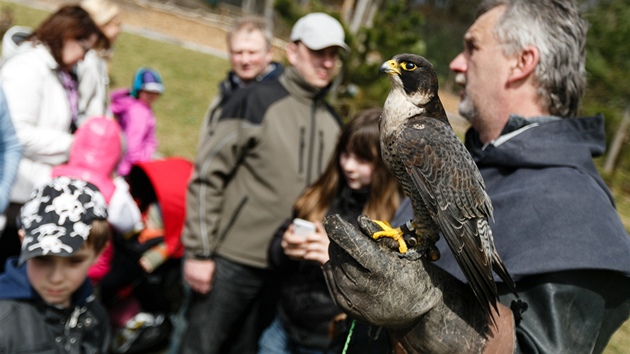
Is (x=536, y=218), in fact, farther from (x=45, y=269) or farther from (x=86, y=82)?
(x=86, y=82)

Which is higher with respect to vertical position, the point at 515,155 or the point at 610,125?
the point at 515,155

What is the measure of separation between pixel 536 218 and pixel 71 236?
6.42 ft

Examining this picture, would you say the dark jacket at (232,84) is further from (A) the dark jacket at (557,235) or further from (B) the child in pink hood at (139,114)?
(A) the dark jacket at (557,235)

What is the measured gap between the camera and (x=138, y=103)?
5.61m

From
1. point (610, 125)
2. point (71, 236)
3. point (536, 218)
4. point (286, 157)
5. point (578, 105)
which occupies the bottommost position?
point (610, 125)

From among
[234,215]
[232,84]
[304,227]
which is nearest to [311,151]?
[234,215]

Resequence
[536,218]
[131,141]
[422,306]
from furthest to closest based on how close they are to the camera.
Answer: [131,141]
[536,218]
[422,306]

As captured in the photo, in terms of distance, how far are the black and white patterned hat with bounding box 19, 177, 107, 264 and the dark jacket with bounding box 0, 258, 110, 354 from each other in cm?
17

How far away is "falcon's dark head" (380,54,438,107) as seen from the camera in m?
1.50

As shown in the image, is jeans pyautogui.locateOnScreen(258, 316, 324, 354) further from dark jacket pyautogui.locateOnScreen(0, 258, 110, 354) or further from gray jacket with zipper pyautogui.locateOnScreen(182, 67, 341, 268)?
dark jacket pyautogui.locateOnScreen(0, 258, 110, 354)

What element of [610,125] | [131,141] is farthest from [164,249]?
[610,125]

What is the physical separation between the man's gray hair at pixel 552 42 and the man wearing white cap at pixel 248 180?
1.36 m

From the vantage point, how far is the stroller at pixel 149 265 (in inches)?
145

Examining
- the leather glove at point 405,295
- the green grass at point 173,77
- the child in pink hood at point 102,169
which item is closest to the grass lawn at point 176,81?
the green grass at point 173,77
